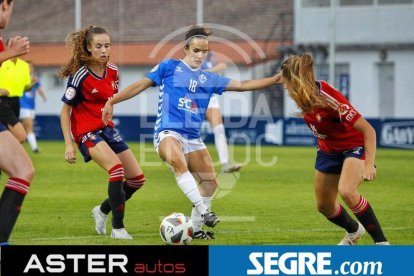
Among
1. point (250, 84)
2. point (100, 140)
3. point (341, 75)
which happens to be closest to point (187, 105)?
point (250, 84)

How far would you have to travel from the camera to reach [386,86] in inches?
1548

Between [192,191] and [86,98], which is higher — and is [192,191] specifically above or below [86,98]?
below

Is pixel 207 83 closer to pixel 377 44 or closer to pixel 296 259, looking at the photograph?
pixel 296 259

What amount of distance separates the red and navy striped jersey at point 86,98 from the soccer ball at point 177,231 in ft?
5.16

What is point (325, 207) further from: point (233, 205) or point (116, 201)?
point (233, 205)

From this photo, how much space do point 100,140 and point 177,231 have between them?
156cm

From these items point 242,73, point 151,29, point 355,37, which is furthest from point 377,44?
point 151,29

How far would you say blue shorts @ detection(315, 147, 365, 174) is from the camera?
380 inches

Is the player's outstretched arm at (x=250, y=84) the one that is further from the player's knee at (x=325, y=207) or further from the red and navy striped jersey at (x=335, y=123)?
the player's knee at (x=325, y=207)

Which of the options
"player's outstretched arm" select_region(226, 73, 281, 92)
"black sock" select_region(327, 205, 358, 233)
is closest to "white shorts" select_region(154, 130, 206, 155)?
"player's outstretched arm" select_region(226, 73, 281, 92)

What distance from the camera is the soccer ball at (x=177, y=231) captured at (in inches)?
393

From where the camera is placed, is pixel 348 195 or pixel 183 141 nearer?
pixel 348 195

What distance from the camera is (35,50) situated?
40562 millimetres

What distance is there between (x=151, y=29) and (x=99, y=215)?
93.4ft
